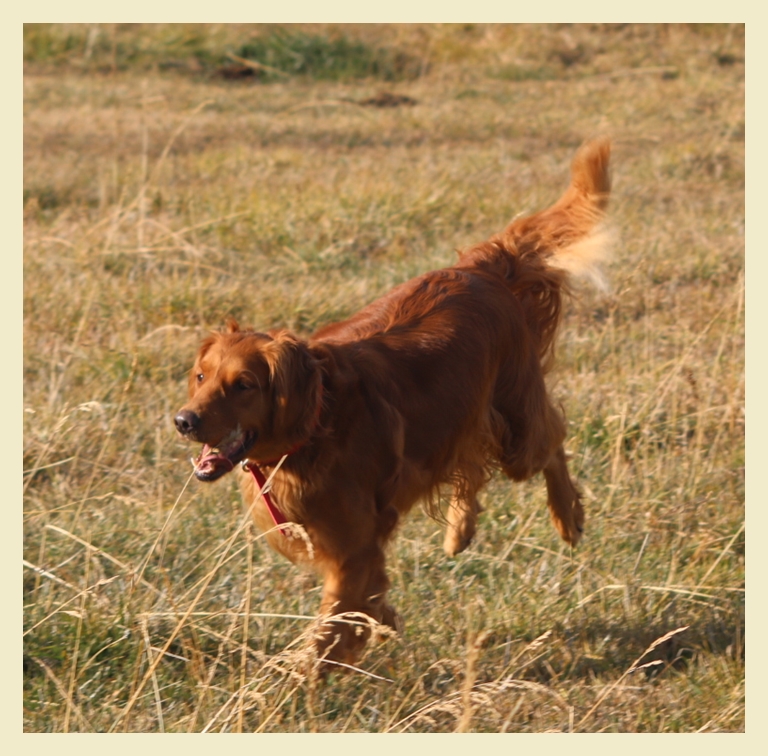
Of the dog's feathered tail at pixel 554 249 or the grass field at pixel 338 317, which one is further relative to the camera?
the dog's feathered tail at pixel 554 249

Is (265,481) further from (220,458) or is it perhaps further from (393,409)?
(393,409)

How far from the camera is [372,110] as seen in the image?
35.1ft

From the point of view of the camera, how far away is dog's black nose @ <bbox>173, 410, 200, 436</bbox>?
289cm

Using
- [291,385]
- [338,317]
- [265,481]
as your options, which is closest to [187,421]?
[291,385]

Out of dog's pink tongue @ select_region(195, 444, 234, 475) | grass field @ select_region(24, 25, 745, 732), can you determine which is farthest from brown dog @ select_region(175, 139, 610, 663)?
grass field @ select_region(24, 25, 745, 732)

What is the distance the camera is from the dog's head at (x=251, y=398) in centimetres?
299

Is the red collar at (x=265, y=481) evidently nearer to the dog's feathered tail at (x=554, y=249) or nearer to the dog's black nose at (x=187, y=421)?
the dog's black nose at (x=187, y=421)

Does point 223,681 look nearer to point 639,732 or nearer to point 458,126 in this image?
point 639,732

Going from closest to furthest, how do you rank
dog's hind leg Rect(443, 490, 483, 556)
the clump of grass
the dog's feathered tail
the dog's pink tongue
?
the dog's pink tongue
dog's hind leg Rect(443, 490, 483, 556)
the dog's feathered tail
the clump of grass

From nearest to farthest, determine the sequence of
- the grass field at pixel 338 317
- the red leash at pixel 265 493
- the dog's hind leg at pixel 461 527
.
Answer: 1. the grass field at pixel 338 317
2. the red leash at pixel 265 493
3. the dog's hind leg at pixel 461 527

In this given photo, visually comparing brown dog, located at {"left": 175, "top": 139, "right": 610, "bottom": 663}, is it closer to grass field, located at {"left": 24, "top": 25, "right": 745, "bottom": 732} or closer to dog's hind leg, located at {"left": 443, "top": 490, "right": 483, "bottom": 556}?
Result: dog's hind leg, located at {"left": 443, "top": 490, "right": 483, "bottom": 556}

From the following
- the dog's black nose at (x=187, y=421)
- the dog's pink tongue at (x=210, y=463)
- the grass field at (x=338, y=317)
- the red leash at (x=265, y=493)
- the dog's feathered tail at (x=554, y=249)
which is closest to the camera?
the dog's black nose at (x=187, y=421)

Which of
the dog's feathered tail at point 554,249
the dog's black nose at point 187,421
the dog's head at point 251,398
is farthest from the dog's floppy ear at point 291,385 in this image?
the dog's feathered tail at point 554,249

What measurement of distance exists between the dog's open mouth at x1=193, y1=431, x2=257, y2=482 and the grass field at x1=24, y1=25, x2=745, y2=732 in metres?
0.21
